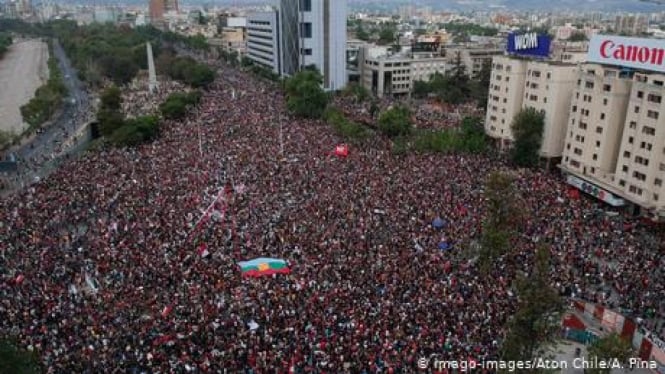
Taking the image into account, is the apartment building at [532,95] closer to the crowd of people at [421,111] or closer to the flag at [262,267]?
the crowd of people at [421,111]

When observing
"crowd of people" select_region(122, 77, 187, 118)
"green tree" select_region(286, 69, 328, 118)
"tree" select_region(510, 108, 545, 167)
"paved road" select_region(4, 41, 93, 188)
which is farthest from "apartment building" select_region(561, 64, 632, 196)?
"crowd of people" select_region(122, 77, 187, 118)

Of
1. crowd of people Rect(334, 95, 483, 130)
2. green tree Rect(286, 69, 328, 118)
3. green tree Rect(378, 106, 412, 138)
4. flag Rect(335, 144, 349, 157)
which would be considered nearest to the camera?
flag Rect(335, 144, 349, 157)

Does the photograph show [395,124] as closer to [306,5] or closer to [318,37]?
[318,37]

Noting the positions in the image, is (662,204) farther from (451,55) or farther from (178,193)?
(451,55)

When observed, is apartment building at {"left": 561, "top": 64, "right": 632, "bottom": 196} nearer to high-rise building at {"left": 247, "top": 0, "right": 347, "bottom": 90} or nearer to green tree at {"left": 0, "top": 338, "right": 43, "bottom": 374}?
green tree at {"left": 0, "top": 338, "right": 43, "bottom": 374}

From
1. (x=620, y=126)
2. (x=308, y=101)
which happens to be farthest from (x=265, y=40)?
A: (x=620, y=126)

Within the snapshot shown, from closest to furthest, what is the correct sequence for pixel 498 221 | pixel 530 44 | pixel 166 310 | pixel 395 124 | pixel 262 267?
pixel 166 310
pixel 262 267
pixel 498 221
pixel 530 44
pixel 395 124
